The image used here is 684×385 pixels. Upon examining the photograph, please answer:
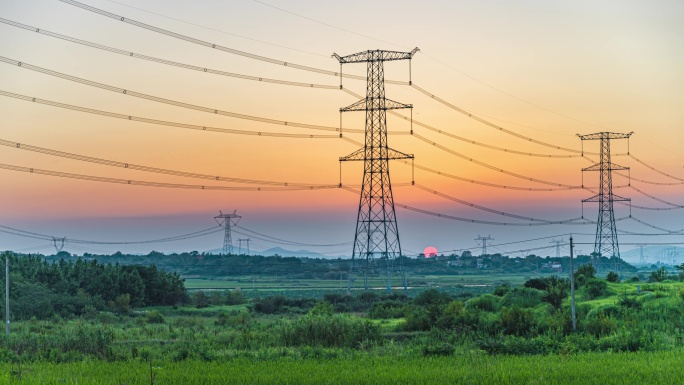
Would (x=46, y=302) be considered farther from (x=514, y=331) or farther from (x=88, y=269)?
(x=514, y=331)

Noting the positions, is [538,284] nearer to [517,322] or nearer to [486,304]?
[486,304]

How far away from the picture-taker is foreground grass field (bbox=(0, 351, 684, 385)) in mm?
31359

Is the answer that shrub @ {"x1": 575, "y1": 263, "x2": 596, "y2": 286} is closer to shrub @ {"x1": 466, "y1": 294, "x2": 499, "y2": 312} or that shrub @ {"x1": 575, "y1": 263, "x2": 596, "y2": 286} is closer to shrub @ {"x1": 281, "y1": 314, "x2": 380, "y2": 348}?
shrub @ {"x1": 466, "y1": 294, "x2": 499, "y2": 312}

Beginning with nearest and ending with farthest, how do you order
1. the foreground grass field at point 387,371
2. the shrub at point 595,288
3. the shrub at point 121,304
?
the foreground grass field at point 387,371 → the shrub at point 595,288 → the shrub at point 121,304

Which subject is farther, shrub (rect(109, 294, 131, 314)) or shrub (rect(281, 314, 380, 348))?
shrub (rect(109, 294, 131, 314))

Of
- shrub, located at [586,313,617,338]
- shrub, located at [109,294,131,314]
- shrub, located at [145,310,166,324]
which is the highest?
shrub, located at [586,313,617,338]

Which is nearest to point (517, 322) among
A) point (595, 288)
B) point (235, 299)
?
point (595, 288)

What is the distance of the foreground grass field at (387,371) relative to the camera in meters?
31.4

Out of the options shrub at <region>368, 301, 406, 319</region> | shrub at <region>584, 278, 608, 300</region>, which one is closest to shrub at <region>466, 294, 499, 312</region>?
shrub at <region>584, 278, 608, 300</region>

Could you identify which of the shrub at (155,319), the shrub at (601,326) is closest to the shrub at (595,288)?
the shrub at (601,326)

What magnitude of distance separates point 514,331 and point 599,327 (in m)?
5.05

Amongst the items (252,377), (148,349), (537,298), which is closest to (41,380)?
(252,377)

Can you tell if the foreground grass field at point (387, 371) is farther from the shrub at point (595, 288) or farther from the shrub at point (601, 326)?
the shrub at point (595, 288)

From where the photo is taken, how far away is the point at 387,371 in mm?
33812
